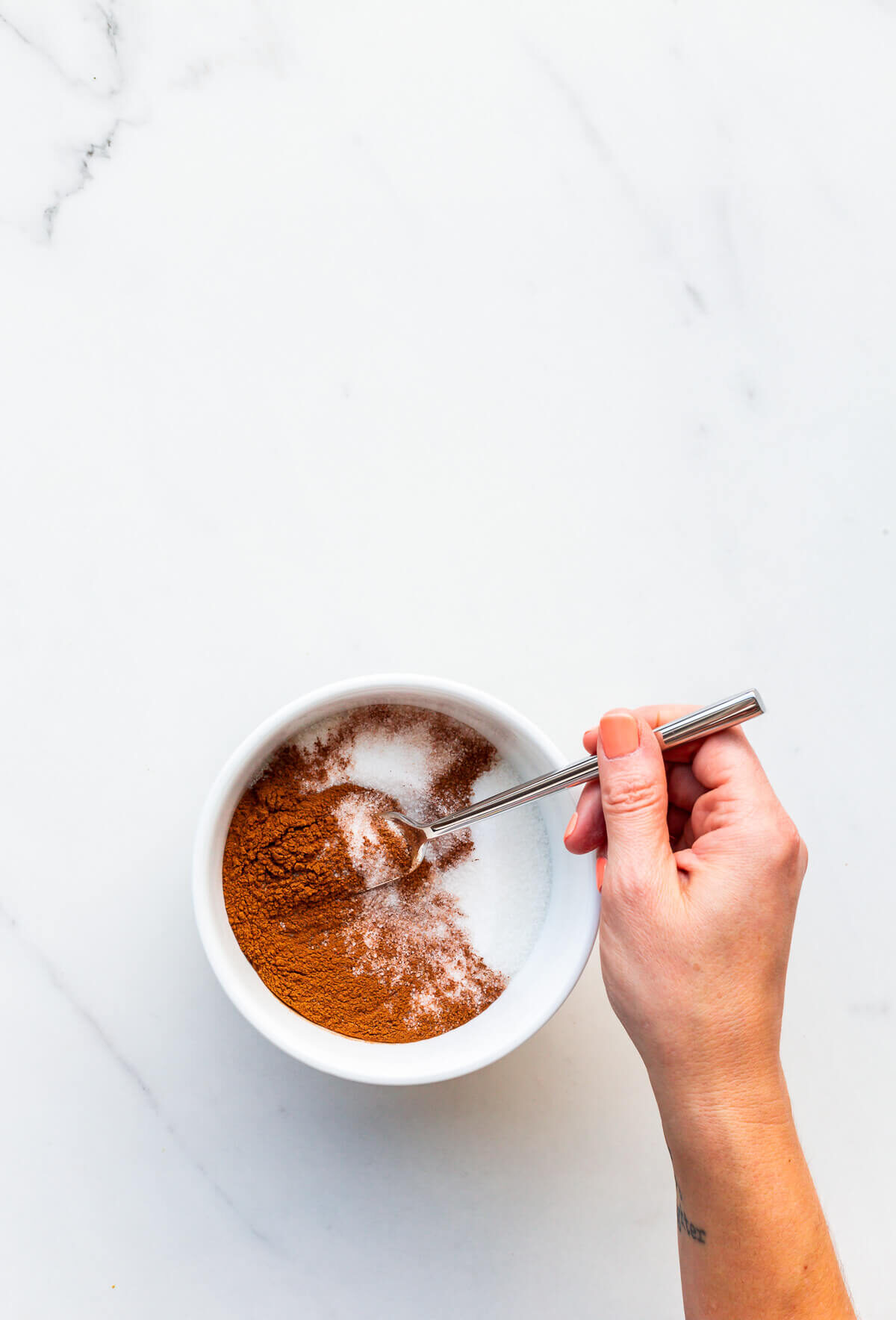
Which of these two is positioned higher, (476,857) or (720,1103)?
(476,857)

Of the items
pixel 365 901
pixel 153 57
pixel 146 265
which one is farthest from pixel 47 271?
pixel 365 901

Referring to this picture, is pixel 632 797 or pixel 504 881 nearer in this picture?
pixel 632 797

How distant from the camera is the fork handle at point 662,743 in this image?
815 mm

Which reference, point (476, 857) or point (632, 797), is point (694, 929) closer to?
point (632, 797)

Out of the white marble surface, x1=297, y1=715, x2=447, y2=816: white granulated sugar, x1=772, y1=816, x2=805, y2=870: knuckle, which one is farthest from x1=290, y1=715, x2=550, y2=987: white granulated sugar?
x1=772, y1=816, x2=805, y2=870: knuckle

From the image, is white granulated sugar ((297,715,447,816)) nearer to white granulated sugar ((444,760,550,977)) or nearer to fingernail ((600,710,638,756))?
white granulated sugar ((444,760,550,977))

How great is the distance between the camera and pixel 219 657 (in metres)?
1.01

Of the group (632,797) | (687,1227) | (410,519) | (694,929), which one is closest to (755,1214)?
(687,1227)

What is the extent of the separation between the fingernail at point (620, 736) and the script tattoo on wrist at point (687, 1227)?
1.24 ft

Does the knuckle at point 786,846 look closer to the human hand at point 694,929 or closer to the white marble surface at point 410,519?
the human hand at point 694,929

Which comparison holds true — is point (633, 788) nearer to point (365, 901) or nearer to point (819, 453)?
point (365, 901)

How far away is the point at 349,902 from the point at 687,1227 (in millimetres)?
399

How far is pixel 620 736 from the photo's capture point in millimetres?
813

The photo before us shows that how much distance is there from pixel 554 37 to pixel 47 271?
0.58 meters
